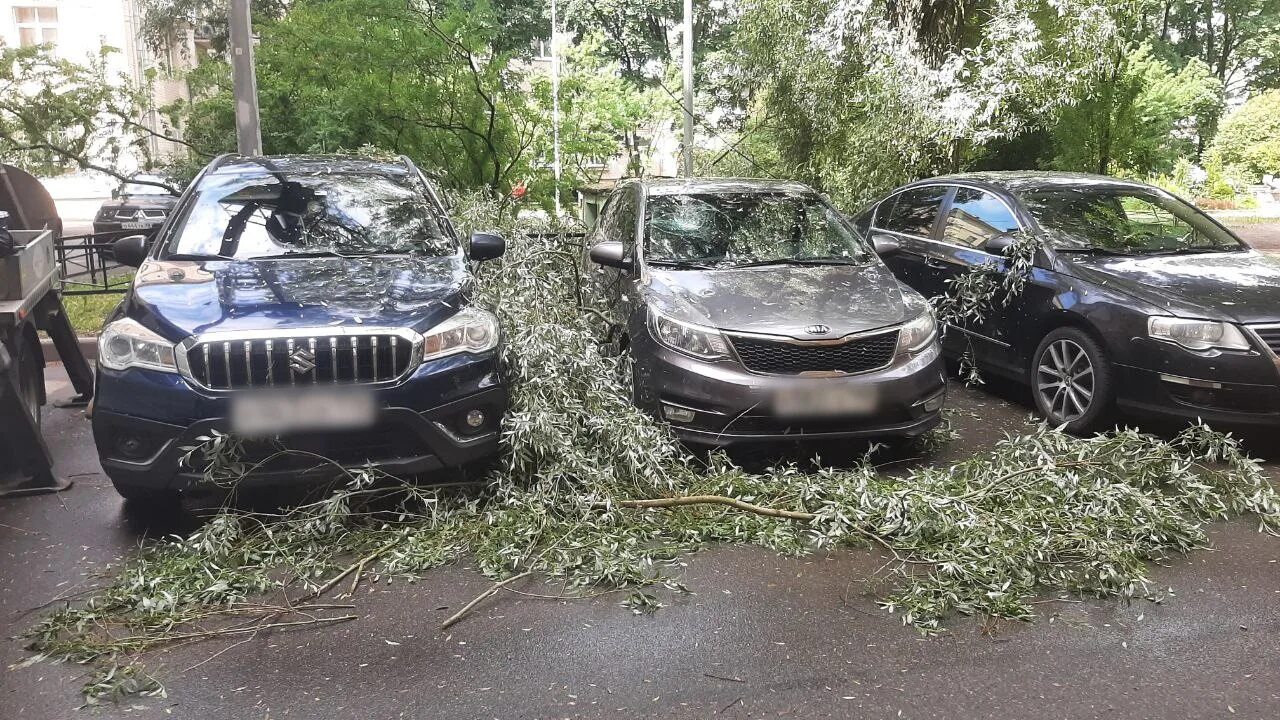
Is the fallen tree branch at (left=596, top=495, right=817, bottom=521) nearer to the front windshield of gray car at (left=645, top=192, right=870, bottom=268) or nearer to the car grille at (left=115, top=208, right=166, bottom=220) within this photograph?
the front windshield of gray car at (left=645, top=192, right=870, bottom=268)

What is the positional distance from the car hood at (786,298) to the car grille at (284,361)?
5.86ft

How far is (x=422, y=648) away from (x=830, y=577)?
1736 millimetres

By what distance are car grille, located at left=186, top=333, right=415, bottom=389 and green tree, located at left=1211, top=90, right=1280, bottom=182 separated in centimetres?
3063

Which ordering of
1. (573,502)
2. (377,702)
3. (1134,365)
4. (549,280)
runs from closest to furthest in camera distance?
(377,702) → (573,502) → (1134,365) → (549,280)

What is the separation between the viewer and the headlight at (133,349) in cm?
443

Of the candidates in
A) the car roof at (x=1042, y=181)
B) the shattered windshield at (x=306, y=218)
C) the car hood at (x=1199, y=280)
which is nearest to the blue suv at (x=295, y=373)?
the shattered windshield at (x=306, y=218)

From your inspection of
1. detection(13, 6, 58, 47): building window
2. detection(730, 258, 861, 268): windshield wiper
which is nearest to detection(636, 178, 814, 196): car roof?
detection(730, 258, 861, 268): windshield wiper

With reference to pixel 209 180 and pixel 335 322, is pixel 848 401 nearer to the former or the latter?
pixel 335 322

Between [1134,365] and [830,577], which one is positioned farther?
[1134,365]

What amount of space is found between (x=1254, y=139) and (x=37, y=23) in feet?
122

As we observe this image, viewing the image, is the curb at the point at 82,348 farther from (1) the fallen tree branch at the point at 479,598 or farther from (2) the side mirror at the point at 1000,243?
(2) the side mirror at the point at 1000,243

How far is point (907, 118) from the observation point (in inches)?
468

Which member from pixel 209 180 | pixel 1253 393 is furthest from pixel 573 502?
pixel 1253 393

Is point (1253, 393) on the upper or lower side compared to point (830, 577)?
upper
